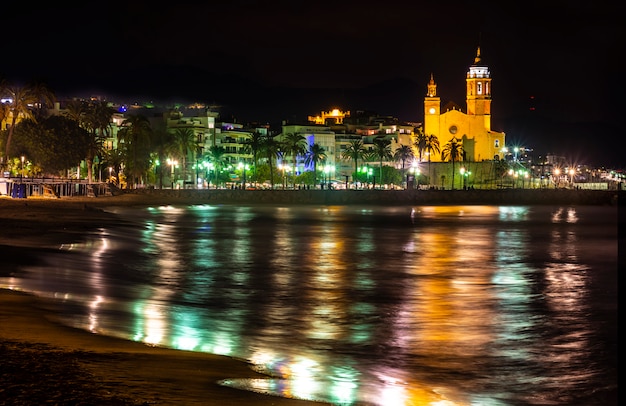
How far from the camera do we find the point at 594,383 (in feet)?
39.8

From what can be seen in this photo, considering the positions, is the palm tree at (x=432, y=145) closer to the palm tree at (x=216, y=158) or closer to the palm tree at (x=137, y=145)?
the palm tree at (x=216, y=158)

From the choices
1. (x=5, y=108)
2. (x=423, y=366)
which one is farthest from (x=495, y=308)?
(x=5, y=108)

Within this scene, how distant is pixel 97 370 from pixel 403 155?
147016 millimetres

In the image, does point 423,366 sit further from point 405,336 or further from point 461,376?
point 405,336

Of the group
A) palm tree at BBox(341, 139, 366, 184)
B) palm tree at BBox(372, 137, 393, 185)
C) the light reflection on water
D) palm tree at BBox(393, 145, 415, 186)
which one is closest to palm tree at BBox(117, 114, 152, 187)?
palm tree at BBox(341, 139, 366, 184)

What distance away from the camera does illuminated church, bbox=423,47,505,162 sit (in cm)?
16350

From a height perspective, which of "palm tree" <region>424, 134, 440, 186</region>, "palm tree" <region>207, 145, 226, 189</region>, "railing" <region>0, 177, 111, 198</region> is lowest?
"railing" <region>0, 177, 111, 198</region>

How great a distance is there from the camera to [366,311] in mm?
18844

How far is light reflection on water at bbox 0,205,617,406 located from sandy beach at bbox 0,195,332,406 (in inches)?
24.6

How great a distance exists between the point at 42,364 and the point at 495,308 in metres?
12.0

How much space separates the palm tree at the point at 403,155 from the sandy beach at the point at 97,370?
142502mm

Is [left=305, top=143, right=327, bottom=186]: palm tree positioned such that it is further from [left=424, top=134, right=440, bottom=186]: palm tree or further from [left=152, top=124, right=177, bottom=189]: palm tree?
[left=152, top=124, right=177, bottom=189]: palm tree

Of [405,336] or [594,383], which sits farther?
[405,336]

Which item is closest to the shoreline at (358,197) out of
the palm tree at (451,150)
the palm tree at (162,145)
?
the palm tree at (162,145)
